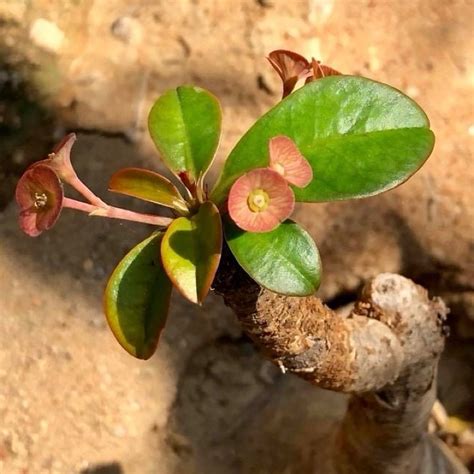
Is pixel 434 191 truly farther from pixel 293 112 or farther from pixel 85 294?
pixel 293 112

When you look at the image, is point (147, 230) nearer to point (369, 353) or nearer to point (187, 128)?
point (369, 353)

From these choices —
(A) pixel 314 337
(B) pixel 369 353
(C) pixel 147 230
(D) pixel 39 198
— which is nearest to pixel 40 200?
(D) pixel 39 198

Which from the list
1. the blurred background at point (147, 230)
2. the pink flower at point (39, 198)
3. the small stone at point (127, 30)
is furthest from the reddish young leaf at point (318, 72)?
the small stone at point (127, 30)

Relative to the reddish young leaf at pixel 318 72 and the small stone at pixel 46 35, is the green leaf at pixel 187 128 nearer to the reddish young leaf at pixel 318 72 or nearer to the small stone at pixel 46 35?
the reddish young leaf at pixel 318 72

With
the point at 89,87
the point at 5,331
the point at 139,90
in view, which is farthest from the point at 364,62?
the point at 5,331

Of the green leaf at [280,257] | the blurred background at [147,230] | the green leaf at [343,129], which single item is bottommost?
the blurred background at [147,230]

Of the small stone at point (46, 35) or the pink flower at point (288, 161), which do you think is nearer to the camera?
the pink flower at point (288, 161)

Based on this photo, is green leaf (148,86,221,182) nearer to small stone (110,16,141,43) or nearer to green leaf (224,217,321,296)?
green leaf (224,217,321,296)
